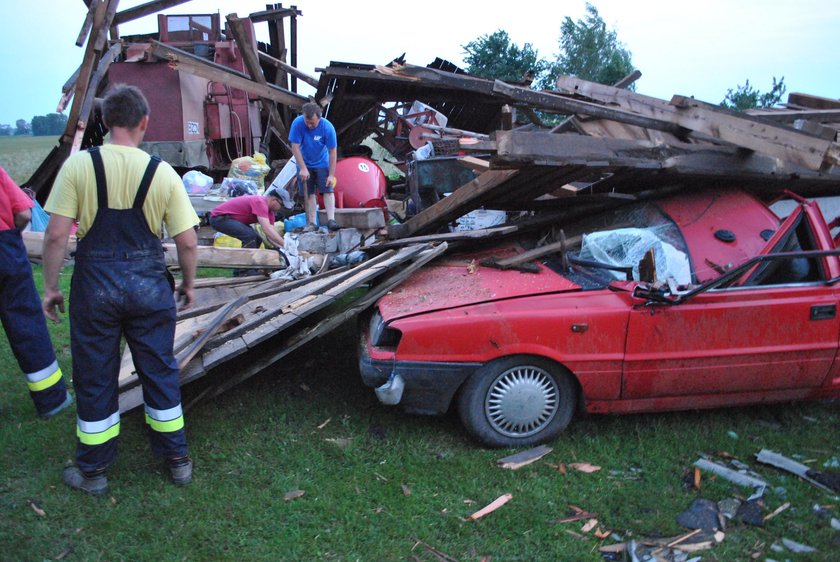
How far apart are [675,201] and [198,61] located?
826 cm

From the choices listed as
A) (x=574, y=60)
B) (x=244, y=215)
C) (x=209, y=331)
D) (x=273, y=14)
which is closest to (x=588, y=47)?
(x=574, y=60)

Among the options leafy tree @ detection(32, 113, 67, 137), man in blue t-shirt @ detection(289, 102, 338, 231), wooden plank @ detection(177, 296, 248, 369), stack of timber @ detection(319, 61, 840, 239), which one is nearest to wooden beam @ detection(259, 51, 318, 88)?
man in blue t-shirt @ detection(289, 102, 338, 231)

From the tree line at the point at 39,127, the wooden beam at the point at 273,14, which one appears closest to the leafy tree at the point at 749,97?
the wooden beam at the point at 273,14

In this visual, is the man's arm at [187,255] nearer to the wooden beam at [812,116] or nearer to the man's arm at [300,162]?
the man's arm at [300,162]

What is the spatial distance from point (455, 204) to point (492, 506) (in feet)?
8.18

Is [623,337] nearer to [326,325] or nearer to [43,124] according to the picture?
[326,325]

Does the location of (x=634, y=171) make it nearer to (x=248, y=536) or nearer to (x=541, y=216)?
(x=541, y=216)

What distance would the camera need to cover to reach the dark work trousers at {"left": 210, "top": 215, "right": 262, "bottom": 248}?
269 inches

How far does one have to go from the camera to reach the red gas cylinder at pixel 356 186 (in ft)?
30.9

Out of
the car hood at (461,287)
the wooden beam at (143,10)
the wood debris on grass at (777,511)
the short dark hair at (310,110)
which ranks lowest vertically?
the wood debris on grass at (777,511)

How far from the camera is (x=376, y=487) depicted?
137 inches

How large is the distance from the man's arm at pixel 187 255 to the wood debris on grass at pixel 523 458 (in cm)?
205

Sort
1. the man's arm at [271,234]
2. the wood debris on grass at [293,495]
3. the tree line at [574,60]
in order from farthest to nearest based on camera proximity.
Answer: the tree line at [574,60] < the man's arm at [271,234] < the wood debris on grass at [293,495]

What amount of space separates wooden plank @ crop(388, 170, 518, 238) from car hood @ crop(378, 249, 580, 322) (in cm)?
60
